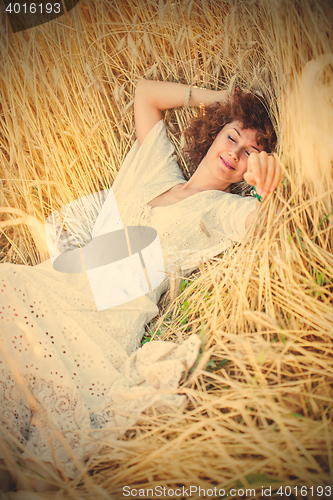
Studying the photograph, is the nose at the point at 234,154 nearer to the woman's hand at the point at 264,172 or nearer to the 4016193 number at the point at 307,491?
the woman's hand at the point at 264,172

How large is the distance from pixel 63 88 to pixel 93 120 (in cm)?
15

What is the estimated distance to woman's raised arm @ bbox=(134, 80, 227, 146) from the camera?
3.04 feet

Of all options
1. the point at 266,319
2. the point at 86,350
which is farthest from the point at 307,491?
the point at 86,350

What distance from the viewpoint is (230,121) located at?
880 millimetres

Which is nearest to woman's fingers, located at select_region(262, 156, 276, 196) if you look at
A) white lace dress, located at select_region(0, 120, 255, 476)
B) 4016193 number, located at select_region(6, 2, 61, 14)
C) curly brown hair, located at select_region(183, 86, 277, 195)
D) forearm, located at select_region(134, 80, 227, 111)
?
white lace dress, located at select_region(0, 120, 255, 476)

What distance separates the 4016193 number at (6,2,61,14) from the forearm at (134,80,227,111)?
1.26ft

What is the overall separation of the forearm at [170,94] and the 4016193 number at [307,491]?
1.01 metres

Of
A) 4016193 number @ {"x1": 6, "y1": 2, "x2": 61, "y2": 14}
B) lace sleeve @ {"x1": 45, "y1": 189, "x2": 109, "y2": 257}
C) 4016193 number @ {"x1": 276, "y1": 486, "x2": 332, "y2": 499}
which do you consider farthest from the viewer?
lace sleeve @ {"x1": 45, "y1": 189, "x2": 109, "y2": 257}

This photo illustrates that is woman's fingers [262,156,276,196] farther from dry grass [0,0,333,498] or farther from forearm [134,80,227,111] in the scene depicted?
forearm [134,80,227,111]

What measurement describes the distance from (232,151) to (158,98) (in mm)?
373

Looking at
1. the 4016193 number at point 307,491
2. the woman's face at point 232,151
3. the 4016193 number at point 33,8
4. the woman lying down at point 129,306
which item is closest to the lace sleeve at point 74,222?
the woman lying down at point 129,306

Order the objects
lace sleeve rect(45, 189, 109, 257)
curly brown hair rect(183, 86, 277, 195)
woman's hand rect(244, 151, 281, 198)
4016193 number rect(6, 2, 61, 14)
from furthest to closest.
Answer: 1. lace sleeve rect(45, 189, 109, 257)
2. 4016193 number rect(6, 2, 61, 14)
3. curly brown hair rect(183, 86, 277, 195)
4. woman's hand rect(244, 151, 281, 198)

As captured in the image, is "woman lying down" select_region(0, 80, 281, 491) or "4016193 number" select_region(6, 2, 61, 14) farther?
"4016193 number" select_region(6, 2, 61, 14)

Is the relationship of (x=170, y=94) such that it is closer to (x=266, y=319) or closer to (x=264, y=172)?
(x=264, y=172)
